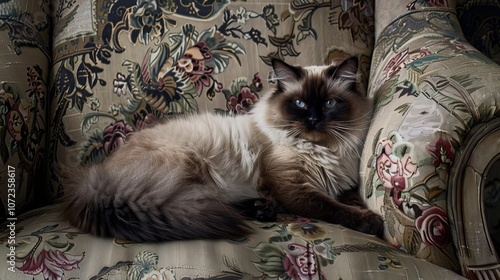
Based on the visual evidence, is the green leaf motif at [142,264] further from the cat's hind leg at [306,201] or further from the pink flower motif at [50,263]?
the cat's hind leg at [306,201]

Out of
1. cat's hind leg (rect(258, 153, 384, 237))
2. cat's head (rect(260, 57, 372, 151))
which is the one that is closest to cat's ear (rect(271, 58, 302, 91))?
cat's head (rect(260, 57, 372, 151))

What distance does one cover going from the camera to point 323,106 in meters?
1.53

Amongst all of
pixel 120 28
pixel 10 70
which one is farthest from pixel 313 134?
pixel 10 70

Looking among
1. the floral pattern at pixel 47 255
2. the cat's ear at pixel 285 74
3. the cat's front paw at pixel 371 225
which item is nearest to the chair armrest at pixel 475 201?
the cat's front paw at pixel 371 225

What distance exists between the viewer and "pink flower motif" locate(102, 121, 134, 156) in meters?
1.68

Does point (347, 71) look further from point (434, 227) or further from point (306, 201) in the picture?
point (434, 227)

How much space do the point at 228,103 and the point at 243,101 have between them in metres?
0.05

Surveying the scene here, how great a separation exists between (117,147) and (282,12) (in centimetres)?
73

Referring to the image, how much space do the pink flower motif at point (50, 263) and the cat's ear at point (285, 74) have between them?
2.67 ft

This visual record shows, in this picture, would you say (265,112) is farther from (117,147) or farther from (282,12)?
(117,147)

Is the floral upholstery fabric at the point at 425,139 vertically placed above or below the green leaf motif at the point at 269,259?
above

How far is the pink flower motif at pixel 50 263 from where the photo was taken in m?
1.04

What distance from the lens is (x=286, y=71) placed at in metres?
1.58

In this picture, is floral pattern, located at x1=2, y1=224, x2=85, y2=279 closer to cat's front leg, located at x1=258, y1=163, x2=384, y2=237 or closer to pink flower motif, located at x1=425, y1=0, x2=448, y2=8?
cat's front leg, located at x1=258, y1=163, x2=384, y2=237
